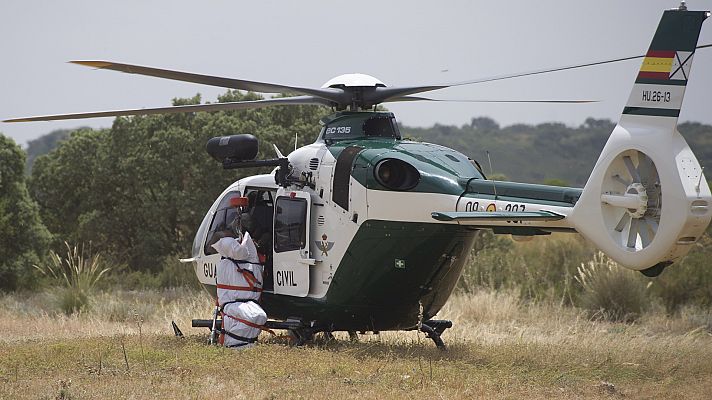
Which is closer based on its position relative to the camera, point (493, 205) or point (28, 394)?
point (28, 394)

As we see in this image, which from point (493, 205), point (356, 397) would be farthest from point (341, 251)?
point (356, 397)

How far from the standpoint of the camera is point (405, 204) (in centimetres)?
1264

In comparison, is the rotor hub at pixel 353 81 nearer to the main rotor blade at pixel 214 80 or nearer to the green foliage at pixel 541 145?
the main rotor blade at pixel 214 80

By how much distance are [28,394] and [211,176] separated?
16.4m

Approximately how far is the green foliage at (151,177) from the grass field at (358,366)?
31.5ft

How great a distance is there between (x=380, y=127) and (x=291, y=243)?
2.07 m

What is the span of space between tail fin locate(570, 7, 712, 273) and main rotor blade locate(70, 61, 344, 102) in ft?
15.1

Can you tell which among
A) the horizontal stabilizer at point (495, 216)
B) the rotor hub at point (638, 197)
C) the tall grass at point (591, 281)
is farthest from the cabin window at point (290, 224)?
the tall grass at point (591, 281)

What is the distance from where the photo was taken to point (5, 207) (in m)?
25.7

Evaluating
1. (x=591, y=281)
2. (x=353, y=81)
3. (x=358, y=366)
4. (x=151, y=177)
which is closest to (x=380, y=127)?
(x=353, y=81)

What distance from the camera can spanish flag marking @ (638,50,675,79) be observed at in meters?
10.7

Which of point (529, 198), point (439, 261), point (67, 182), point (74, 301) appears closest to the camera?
point (529, 198)

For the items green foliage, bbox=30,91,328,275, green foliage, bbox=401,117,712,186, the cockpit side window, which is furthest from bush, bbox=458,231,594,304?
green foliage, bbox=401,117,712,186

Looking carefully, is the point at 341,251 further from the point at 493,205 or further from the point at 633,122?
the point at 633,122
